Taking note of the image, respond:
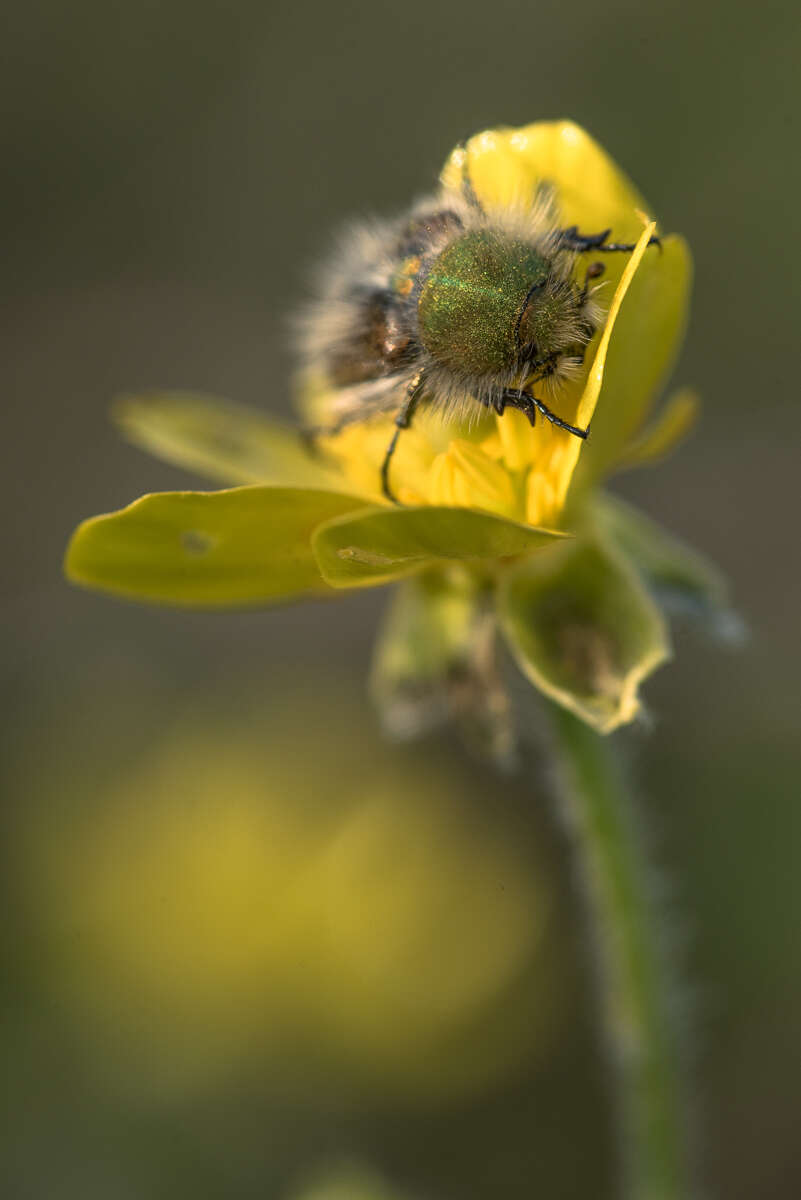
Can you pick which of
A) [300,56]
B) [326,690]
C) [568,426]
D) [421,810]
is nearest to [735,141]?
[300,56]

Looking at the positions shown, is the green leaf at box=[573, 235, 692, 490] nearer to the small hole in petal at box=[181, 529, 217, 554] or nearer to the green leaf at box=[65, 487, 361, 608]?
the green leaf at box=[65, 487, 361, 608]

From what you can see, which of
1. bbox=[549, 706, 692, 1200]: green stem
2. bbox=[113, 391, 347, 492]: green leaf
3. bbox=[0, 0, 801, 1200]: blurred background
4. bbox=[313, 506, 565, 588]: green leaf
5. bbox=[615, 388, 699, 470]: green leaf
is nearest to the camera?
bbox=[313, 506, 565, 588]: green leaf

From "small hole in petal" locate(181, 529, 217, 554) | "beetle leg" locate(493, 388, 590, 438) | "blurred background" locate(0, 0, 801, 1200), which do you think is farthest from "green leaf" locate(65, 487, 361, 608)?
"blurred background" locate(0, 0, 801, 1200)

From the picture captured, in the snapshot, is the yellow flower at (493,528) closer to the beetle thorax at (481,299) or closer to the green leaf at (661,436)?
the green leaf at (661,436)

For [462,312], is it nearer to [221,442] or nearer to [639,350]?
[639,350]

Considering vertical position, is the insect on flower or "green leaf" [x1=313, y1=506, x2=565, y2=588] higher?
the insect on flower

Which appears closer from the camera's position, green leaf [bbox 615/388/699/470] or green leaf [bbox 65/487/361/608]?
green leaf [bbox 65/487/361/608]

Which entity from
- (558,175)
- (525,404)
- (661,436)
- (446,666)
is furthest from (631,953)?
(558,175)

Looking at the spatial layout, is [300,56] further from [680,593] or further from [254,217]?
[680,593]
